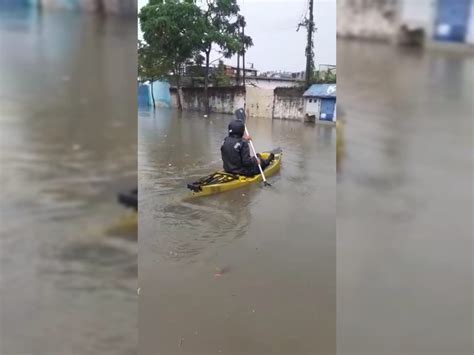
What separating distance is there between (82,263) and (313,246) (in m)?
1.61

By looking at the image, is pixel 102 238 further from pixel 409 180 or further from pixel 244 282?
pixel 244 282

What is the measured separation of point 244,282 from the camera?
2.18 metres

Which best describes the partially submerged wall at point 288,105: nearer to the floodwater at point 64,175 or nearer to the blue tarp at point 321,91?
the blue tarp at point 321,91

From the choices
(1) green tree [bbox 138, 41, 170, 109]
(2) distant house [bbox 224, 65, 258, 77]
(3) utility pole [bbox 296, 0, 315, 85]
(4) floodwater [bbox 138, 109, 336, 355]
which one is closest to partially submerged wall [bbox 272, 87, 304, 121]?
(2) distant house [bbox 224, 65, 258, 77]

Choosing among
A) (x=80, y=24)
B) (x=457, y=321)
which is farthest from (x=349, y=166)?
(x=80, y=24)

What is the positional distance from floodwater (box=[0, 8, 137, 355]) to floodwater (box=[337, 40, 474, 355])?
0.59 meters

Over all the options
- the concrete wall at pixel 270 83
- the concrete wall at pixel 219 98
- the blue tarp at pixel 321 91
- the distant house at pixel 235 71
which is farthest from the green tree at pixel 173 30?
the blue tarp at pixel 321 91

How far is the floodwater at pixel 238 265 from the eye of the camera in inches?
65.7

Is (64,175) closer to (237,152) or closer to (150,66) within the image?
(237,152)

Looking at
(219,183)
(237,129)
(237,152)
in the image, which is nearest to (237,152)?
(237,152)

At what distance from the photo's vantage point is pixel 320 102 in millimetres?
5816

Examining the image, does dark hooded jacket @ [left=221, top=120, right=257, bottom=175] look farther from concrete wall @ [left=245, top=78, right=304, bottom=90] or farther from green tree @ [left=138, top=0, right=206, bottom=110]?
concrete wall @ [left=245, top=78, right=304, bottom=90]

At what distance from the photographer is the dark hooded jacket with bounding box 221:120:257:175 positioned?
3.71 m

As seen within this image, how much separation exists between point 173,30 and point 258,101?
1.60 m
